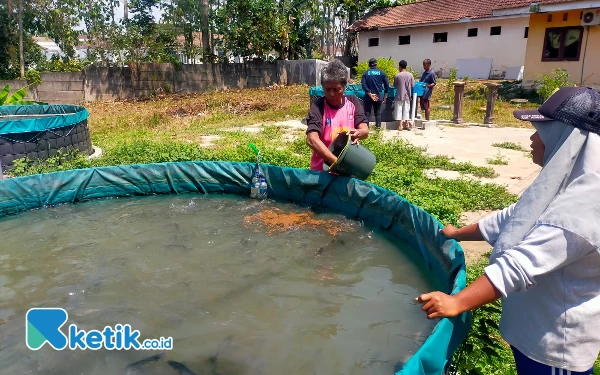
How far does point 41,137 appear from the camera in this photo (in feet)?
23.4

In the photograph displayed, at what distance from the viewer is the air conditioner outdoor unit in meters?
14.6

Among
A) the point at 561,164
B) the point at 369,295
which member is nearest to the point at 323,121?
the point at 369,295

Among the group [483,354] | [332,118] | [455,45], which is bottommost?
[483,354]

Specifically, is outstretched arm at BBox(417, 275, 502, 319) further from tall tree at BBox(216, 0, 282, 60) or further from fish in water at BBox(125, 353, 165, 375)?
tall tree at BBox(216, 0, 282, 60)

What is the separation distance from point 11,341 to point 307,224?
9.53ft

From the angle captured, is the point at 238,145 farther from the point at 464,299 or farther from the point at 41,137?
the point at 464,299

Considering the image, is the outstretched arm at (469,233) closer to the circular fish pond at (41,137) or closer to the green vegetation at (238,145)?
the green vegetation at (238,145)

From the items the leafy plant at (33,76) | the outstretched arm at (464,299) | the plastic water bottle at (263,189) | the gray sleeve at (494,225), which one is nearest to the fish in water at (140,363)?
the outstretched arm at (464,299)

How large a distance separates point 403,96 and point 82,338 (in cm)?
926

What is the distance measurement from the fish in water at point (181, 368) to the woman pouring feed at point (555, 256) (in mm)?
1726

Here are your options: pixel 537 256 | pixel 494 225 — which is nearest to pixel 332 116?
pixel 494 225

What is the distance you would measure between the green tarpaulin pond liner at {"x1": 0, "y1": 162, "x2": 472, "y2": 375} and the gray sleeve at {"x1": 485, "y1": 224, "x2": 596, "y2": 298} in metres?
1.66

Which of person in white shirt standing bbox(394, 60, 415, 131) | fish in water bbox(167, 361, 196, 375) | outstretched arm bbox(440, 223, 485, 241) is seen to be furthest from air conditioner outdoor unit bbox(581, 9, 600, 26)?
fish in water bbox(167, 361, 196, 375)

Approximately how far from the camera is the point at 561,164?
147 centimetres
